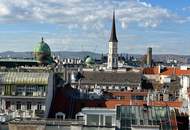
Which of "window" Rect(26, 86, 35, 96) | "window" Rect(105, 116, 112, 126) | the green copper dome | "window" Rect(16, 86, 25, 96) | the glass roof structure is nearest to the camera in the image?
"window" Rect(105, 116, 112, 126)

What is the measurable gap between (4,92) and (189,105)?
17721mm

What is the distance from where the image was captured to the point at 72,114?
2422 inches

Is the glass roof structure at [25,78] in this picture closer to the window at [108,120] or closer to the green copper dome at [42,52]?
the window at [108,120]

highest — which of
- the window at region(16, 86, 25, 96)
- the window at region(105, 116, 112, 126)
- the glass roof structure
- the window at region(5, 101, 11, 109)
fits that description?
the glass roof structure

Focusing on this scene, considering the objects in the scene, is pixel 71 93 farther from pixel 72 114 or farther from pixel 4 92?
pixel 4 92

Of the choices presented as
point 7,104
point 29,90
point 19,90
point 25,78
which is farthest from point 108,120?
point 7,104

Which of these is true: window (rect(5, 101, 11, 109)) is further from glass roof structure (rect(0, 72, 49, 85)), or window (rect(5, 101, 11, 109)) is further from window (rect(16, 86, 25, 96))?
glass roof structure (rect(0, 72, 49, 85))

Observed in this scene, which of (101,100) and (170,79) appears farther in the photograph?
(170,79)

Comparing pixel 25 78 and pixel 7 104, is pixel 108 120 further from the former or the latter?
pixel 7 104

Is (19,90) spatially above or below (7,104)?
above

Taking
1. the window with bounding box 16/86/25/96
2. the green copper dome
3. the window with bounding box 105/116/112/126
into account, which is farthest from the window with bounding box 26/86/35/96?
the green copper dome

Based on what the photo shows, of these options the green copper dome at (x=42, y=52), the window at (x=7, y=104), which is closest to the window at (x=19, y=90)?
the window at (x=7, y=104)

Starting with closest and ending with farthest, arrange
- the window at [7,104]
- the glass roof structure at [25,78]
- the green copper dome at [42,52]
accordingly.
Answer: the glass roof structure at [25,78] < the window at [7,104] < the green copper dome at [42,52]

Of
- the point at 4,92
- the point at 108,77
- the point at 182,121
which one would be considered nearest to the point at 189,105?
the point at 182,121
